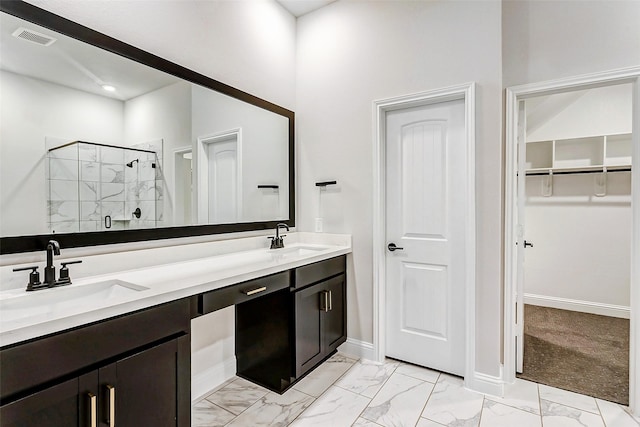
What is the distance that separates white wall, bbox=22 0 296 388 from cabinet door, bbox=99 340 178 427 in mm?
622

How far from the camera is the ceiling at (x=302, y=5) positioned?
9.31 ft

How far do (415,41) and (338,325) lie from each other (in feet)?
7.52

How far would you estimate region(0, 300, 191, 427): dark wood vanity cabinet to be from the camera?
0.99 m

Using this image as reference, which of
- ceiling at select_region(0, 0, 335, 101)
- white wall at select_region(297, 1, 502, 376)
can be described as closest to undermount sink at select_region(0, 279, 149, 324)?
ceiling at select_region(0, 0, 335, 101)

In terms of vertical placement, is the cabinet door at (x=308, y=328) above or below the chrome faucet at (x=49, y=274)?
below

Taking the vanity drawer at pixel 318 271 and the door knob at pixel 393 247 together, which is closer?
the vanity drawer at pixel 318 271

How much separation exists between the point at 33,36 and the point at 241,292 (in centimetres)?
151

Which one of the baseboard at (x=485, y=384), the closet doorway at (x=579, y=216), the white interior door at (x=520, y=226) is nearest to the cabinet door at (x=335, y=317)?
the baseboard at (x=485, y=384)

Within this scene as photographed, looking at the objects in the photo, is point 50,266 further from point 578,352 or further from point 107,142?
point 578,352

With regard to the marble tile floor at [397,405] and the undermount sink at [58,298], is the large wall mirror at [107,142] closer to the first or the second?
the undermount sink at [58,298]

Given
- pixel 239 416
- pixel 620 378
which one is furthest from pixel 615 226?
pixel 239 416

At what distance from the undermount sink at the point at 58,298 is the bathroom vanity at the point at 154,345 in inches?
1.5

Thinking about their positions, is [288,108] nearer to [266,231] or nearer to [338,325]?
[266,231]

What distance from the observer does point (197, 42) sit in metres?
2.14
